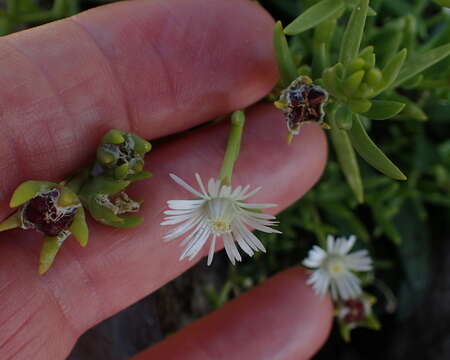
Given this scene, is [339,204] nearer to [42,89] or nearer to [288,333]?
[288,333]

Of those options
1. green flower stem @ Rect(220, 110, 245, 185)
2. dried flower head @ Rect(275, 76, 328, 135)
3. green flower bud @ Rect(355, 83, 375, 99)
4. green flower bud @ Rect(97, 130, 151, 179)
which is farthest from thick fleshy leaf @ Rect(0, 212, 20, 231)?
green flower bud @ Rect(355, 83, 375, 99)

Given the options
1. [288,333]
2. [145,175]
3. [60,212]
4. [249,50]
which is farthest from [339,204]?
[60,212]

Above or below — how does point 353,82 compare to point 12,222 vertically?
above

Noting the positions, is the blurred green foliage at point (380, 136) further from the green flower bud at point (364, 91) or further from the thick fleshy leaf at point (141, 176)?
the thick fleshy leaf at point (141, 176)

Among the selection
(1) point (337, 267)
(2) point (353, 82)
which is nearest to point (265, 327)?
(1) point (337, 267)

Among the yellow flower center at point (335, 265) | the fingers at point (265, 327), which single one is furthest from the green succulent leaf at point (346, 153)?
the fingers at point (265, 327)

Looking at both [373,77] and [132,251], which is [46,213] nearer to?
[132,251]
